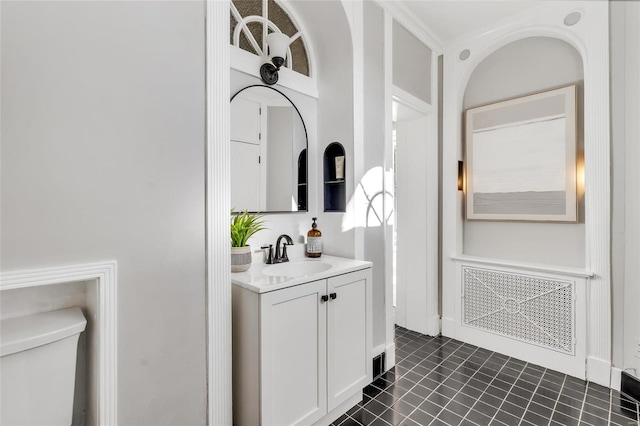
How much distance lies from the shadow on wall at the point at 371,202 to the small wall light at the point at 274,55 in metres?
0.90

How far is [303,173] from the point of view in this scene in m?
2.22

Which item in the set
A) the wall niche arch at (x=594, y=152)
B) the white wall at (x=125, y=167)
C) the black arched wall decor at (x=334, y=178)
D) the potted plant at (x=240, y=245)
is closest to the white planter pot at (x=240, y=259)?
the potted plant at (x=240, y=245)

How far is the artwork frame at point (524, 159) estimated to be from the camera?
7.45 ft

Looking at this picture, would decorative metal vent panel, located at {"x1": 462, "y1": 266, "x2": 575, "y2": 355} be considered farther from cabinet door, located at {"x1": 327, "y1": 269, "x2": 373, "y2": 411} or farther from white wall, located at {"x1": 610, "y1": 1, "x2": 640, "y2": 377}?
cabinet door, located at {"x1": 327, "y1": 269, "x2": 373, "y2": 411}

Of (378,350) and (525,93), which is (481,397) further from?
(525,93)

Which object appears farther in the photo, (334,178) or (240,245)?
(334,178)

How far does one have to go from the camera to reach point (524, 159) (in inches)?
97.1

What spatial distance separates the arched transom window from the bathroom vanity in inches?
54.3

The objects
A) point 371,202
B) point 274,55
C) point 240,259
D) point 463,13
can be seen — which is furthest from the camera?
point 463,13

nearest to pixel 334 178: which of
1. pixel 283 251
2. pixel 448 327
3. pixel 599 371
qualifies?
pixel 283 251

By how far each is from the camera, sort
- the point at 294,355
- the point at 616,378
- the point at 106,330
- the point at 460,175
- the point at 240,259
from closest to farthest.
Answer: the point at 106,330 → the point at 294,355 → the point at 240,259 → the point at 616,378 → the point at 460,175

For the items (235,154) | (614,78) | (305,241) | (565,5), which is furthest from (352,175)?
(565,5)

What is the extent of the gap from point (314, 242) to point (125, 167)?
1260mm

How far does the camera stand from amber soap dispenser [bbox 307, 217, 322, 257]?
2115 mm
